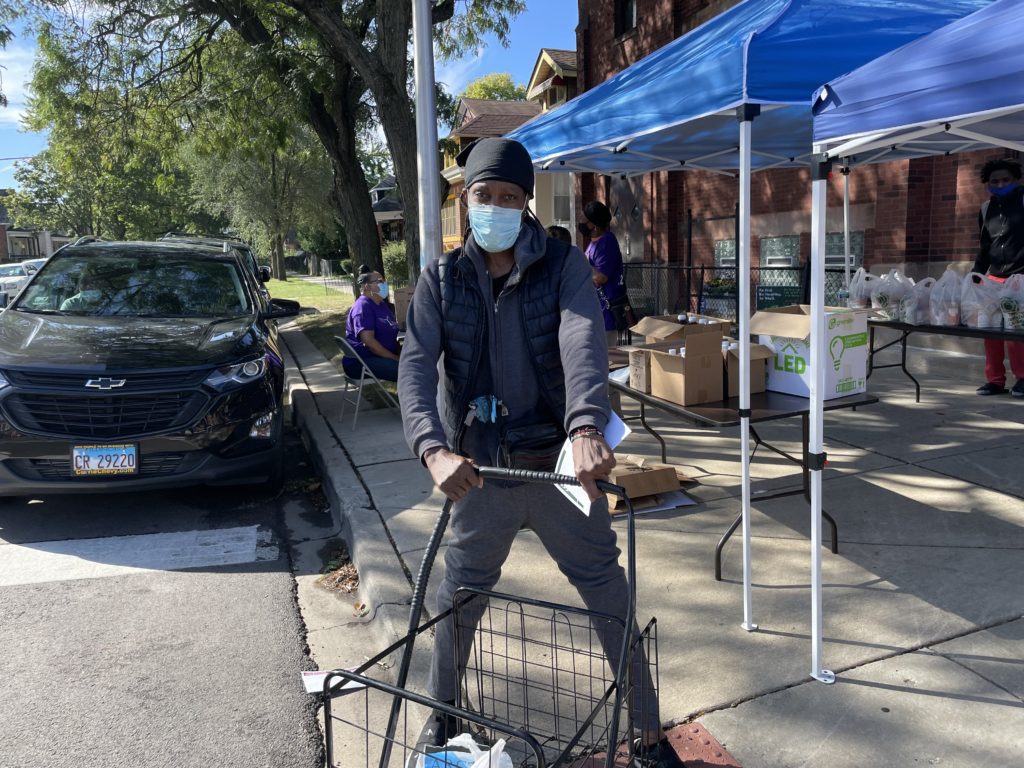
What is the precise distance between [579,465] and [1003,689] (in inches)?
79.7

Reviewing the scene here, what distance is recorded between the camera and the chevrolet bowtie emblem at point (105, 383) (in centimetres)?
482

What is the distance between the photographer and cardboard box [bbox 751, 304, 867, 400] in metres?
4.16

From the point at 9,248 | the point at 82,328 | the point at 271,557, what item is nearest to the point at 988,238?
the point at 271,557

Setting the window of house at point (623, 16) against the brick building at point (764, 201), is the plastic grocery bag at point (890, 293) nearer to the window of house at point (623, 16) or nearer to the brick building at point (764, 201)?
the brick building at point (764, 201)

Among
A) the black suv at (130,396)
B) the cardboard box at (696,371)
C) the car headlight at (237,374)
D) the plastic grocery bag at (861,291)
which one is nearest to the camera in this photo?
the cardboard box at (696,371)

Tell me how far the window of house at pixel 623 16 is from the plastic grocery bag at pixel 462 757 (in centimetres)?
1575

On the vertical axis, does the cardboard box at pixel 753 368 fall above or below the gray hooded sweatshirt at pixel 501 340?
below

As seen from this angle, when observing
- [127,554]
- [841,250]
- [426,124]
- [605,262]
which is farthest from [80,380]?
[841,250]

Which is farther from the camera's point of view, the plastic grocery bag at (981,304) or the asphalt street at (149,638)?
the plastic grocery bag at (981,304)

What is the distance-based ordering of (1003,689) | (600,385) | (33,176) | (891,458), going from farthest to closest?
(33,176) → (891,458) → (1003,689) → (600,385)

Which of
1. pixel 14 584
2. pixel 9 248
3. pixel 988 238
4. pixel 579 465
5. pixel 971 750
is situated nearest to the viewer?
pixel 579 465

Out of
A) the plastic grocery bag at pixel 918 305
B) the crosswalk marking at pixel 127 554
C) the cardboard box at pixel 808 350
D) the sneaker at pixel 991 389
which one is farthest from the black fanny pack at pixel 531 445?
the sneaker at pixel 991 389

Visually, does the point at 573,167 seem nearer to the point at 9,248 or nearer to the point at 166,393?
the point at 166,393

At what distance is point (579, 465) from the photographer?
1.93 meters
